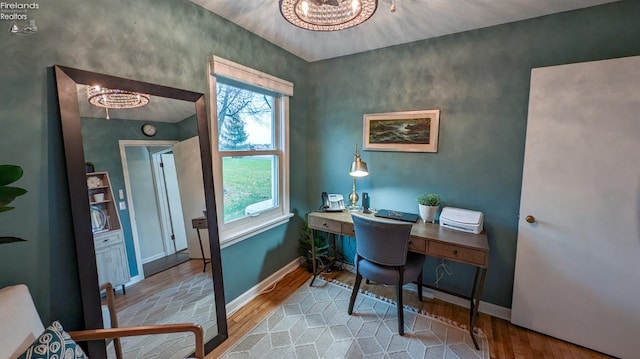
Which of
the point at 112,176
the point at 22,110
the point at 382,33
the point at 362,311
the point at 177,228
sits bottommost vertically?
the point at 362,311

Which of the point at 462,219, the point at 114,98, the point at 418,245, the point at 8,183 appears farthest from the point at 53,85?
the point at 462,219

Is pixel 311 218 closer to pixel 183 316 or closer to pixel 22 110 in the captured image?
pixel 183 316

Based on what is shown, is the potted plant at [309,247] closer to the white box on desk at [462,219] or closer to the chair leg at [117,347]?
the white box on desk at [462,219]

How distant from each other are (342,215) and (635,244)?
201 cm

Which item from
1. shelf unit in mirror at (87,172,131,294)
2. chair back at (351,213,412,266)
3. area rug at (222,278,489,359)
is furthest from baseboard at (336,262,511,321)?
shelf unit in mirror at (87,172,131,294)

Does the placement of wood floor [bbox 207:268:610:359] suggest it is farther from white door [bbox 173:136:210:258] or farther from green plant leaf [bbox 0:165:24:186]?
green plant leaf [bbox 0:165:24:186]

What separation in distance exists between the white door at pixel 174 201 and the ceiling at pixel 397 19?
112 cm

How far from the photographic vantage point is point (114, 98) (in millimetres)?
1425

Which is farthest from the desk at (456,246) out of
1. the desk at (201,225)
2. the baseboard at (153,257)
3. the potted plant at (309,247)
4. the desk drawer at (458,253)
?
the baseboard at (153,257)

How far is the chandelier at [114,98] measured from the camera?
1.35m

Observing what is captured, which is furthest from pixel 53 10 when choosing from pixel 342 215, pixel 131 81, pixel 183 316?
pixel 342 215

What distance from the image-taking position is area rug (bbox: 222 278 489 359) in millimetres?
1790

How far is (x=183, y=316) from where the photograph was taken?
1708 millimetres

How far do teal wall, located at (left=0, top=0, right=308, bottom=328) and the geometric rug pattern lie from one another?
28 cm
